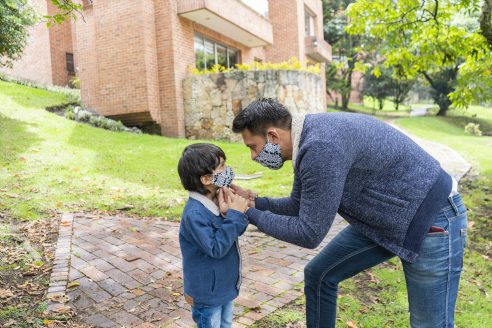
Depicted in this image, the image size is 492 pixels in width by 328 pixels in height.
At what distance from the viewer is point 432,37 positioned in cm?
800

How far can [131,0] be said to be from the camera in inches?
504

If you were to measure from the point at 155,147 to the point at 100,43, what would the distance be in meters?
4.99

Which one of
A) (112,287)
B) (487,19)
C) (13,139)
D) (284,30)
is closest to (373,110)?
(284,30)

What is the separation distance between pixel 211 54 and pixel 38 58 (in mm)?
9802

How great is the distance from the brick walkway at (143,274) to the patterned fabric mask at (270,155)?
165 centimetres

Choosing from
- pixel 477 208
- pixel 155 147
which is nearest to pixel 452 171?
pixel 477 208

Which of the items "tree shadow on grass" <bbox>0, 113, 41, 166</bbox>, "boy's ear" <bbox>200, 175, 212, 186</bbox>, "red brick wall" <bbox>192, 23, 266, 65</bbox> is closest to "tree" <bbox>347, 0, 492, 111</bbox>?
"boy's ear" <bbox>200, 175, 212, 186</bbox>

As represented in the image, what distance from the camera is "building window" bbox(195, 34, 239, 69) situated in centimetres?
1510

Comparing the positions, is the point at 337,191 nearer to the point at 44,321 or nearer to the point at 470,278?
the point at 44,321

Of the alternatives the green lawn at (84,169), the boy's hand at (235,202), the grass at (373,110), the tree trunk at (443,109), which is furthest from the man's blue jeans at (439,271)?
the tree trunk at (443,109)

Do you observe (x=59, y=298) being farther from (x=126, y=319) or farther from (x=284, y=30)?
(x=284, y=30)

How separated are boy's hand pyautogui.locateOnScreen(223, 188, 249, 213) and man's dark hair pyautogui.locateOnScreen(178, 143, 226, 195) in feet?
0.51

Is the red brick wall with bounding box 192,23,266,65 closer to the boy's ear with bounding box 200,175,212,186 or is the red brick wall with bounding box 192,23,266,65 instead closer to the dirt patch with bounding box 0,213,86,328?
the dirt patch with bounding box 0,213,86,328

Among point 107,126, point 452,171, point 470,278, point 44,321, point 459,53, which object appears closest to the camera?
point 44,321
